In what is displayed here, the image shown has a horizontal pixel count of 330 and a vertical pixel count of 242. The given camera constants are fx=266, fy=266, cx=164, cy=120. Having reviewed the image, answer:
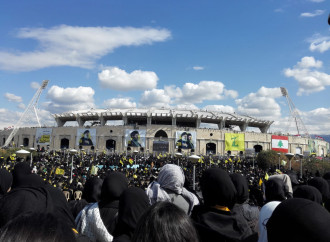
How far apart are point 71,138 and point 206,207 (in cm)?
5105

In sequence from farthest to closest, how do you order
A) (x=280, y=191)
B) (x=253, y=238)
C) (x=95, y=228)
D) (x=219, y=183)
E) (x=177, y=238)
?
(x=280, y=191) < (x=95, y=228) < (x=219, y=183) < (x=253, y=238) < (x=177, y=238)

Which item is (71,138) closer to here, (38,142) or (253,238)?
(38,142)

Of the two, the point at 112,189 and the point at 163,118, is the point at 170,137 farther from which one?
the point at 112,189

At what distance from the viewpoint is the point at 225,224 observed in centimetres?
250

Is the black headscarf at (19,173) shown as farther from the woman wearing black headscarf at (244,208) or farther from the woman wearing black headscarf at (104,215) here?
the woman wearing black headscarf at (244,208)

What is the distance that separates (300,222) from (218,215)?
115 centimetres

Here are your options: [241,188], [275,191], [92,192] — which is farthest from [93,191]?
[275,191]

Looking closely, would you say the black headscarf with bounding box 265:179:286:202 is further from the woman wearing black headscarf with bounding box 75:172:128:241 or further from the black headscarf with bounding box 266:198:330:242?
the black headscarf with bounding box 266:198:330:242

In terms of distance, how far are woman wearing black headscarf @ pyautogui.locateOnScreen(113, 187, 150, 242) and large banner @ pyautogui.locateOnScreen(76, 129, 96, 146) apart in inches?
1862

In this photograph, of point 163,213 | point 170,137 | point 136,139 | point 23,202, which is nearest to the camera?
point 163,213

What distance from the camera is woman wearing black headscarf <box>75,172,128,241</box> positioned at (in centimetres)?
293

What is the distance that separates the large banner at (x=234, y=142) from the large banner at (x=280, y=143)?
675 cm

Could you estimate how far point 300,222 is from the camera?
4.71ft

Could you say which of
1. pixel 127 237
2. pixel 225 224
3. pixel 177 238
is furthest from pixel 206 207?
pixel 177 238
